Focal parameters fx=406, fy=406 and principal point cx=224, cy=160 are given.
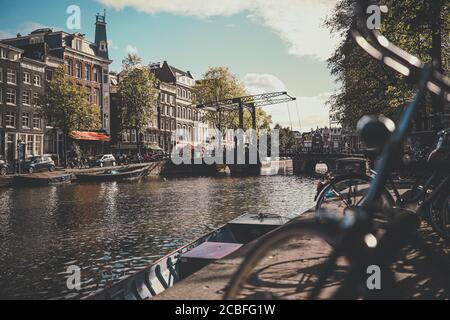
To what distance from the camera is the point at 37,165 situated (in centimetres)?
3534

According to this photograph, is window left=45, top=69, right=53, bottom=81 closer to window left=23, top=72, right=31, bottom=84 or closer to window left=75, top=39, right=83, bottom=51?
window left=23, top=72, right=31, bottom=84

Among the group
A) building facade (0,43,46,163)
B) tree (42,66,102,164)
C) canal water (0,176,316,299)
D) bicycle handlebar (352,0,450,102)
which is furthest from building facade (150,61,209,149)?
bicycle handlebar (352,0,450,102)

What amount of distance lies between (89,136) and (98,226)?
113 feet

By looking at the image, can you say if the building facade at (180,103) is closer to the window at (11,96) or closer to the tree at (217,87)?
the tree at (217,87)

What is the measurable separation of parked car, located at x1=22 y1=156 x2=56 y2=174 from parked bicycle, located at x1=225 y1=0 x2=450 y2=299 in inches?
1428

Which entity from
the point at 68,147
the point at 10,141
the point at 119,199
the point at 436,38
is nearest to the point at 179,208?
the point at 119,199

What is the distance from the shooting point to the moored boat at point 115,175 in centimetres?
3497

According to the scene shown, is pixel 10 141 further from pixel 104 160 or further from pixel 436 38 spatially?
pixel 436 38

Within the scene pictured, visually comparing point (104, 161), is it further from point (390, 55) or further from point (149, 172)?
point (390, 55)

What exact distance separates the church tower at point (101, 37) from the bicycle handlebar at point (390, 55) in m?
55.6

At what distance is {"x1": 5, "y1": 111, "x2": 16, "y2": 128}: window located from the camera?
38.8 metres

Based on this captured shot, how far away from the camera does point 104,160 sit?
4519 cm

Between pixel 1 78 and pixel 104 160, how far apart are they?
12.9m

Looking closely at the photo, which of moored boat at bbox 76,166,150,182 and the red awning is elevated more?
the red awning
